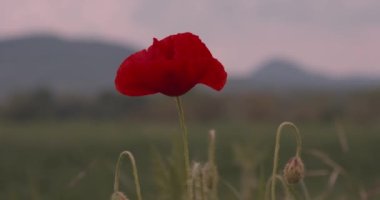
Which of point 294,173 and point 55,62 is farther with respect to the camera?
point 55,62

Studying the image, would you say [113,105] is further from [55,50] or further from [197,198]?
[55,50]

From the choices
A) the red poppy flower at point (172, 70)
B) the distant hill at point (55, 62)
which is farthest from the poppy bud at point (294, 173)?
the distant hill at point (55, 62)

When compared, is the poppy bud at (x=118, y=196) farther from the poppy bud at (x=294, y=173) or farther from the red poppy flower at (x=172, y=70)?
the poppy bud at (x=294, y=173)

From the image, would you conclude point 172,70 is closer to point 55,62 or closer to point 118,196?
point 118,196

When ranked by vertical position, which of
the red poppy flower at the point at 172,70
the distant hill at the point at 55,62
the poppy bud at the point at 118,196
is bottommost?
the poppy bud at the point at 118,196

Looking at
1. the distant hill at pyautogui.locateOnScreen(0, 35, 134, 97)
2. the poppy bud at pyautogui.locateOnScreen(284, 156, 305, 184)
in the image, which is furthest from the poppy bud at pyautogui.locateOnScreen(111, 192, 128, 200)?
the distant hill at pyautogui.locateOnScreen(0, 35, 134, 97)


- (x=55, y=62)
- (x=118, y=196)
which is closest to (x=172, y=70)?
(x=118, y=196)
